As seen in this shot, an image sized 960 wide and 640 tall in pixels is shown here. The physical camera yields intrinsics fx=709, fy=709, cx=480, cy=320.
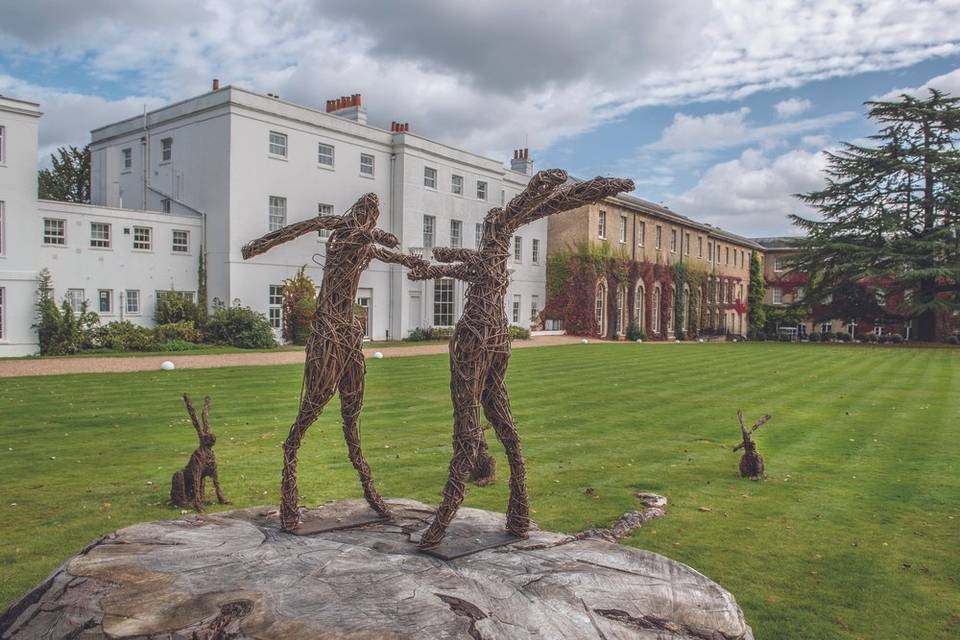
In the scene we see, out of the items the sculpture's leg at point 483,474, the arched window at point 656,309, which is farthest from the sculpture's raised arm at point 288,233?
the arched window at point 656,309

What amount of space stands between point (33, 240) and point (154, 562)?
78.0 feet

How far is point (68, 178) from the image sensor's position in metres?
40.5

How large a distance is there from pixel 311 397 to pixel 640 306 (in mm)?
45850

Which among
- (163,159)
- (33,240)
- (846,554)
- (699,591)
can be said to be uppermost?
(163,159)

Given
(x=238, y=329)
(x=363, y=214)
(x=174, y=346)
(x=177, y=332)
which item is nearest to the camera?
(x=363, y=214)

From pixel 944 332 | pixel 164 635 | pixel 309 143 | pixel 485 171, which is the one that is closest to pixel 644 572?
pixel 164 635

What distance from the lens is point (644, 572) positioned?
173 inches

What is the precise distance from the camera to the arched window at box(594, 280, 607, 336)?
145 feet

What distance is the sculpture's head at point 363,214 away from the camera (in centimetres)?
511

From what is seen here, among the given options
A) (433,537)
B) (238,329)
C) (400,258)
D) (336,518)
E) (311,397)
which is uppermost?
(400,258)

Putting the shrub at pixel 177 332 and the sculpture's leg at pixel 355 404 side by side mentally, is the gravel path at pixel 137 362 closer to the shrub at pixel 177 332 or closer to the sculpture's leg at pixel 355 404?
the shrub at pixel 177 332

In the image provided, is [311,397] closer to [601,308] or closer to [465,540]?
[465,540]

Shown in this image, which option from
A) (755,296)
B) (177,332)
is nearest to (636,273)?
(755,296)

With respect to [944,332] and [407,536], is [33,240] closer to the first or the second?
[407,536]
